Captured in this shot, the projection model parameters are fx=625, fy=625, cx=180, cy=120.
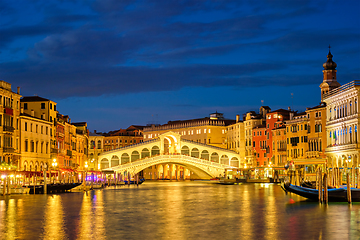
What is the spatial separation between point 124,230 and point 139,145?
226 ft

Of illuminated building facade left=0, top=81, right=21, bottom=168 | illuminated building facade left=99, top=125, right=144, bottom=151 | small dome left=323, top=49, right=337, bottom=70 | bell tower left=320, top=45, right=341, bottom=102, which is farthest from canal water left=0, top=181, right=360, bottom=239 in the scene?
illuminated building facade left=99, top=125, right=144, bottom=151

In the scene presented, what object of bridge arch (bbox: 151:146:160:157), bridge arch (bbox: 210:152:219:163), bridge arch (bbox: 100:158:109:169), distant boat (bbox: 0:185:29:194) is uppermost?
bridge arch (bbox: 151:146:160:157)

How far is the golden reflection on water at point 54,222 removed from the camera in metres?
17.5

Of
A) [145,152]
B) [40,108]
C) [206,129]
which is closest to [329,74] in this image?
[206,129]

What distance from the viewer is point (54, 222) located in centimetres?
2081

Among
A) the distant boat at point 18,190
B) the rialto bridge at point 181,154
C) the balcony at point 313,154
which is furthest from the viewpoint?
the rialto bridge at point 181,154

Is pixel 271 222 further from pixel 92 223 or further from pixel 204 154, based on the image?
pixel 204 154

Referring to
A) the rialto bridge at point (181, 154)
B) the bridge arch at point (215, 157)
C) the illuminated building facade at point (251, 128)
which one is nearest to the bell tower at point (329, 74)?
the illuminated building facade at point (251, 128)

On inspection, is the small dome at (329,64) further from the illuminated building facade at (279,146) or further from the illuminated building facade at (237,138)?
the illuminated building facade at (237,138)

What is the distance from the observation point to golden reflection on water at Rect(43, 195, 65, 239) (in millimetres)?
17469

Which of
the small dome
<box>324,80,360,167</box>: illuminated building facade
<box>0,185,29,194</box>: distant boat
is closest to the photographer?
<box>0,185,29,194</box>: distant boat

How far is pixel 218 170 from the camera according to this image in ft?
266

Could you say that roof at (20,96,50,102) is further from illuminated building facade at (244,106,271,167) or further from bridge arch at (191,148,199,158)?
illuminated building facade at (244,106,271,167)

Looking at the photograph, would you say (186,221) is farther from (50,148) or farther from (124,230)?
(50,148)
